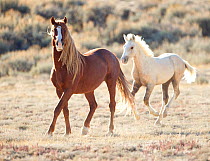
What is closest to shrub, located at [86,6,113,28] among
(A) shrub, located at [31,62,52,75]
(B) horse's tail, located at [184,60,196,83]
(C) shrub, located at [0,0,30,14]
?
(C) shrub, located at [0,0,30,14]

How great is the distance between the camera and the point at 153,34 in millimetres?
26891

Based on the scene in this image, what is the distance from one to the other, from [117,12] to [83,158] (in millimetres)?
24971

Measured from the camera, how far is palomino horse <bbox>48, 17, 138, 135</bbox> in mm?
7707

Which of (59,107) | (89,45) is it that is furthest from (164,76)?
(89,45)

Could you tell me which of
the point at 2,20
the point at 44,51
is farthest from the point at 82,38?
the point at 2,20

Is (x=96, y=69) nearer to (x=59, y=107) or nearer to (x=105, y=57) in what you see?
(x=105, y=57)

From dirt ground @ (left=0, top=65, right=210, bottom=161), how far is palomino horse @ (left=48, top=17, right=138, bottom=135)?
0.70 m

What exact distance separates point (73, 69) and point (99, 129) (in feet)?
7.74

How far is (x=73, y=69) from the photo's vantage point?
7883 millimetres

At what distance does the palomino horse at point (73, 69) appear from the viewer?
771 centimetres

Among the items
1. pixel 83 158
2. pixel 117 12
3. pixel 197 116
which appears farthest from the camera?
pixel 117 12

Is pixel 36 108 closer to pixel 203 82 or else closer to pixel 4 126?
pixel 4 126

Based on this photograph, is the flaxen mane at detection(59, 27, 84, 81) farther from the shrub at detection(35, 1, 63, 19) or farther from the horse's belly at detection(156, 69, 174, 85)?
the shrub at detection(35, 1, 63, 19)

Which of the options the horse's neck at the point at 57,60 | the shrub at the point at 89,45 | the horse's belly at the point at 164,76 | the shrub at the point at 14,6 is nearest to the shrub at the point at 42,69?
the shrub at the point at 89,45
